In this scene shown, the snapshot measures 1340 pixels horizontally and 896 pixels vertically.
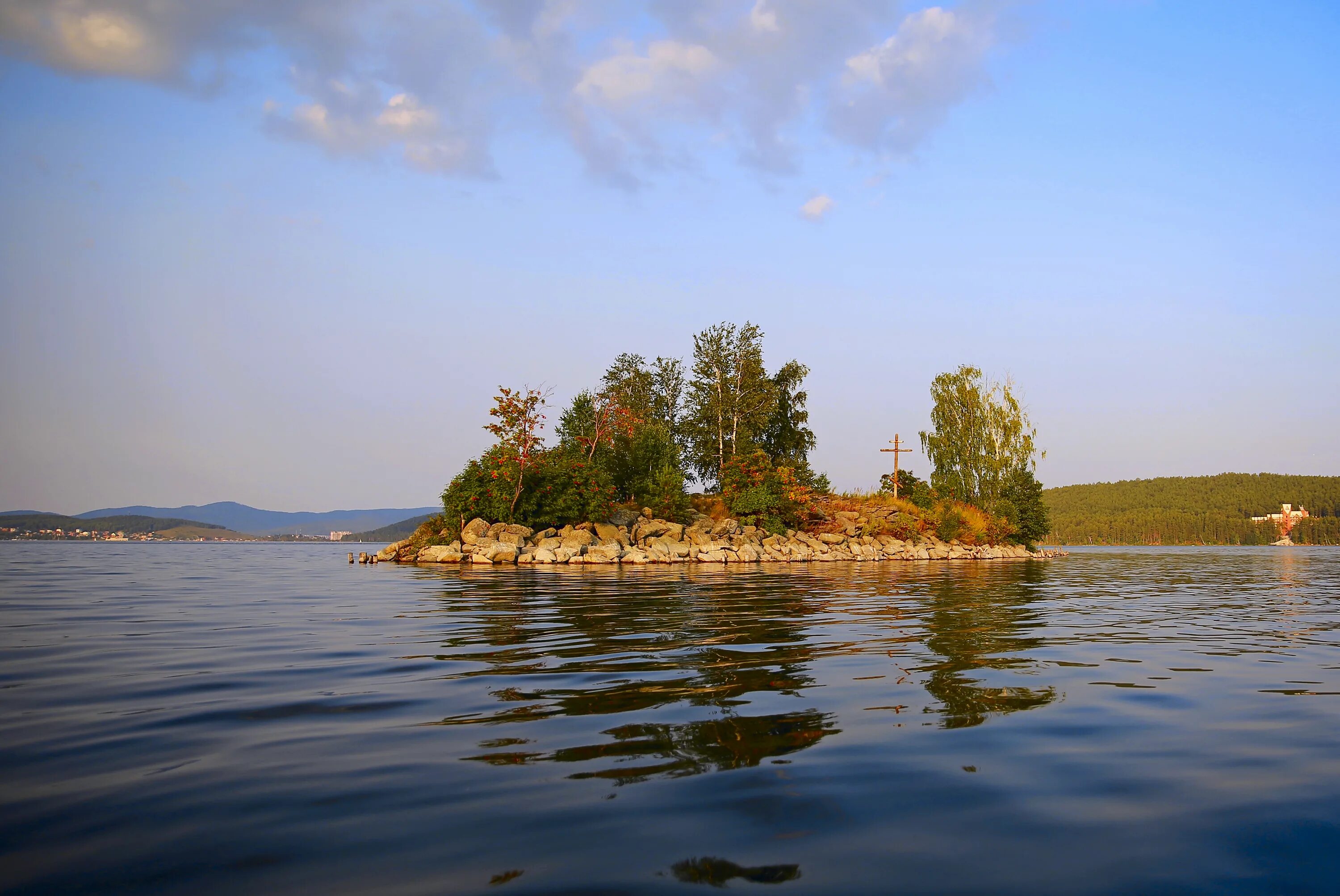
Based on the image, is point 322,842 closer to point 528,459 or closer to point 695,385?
point 528,459

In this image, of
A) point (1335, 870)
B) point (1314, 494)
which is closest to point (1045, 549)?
point (1335, 870)

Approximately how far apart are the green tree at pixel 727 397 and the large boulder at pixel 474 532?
58.6 feet

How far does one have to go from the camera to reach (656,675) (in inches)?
241

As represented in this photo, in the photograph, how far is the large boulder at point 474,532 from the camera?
101 ft

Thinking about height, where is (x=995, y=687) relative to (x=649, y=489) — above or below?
Result: below

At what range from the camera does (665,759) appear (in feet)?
12.4

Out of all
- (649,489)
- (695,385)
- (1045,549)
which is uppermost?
(695,385)

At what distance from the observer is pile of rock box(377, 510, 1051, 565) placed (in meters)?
29.6

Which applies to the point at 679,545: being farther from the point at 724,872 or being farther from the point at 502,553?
the point at 724,872

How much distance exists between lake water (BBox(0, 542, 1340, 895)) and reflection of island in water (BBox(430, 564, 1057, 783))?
1.7 inches

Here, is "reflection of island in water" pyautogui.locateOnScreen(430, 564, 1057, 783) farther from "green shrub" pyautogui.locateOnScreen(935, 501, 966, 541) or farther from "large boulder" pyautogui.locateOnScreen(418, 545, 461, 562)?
"green shrub" pyautogui.locateOnScreen(935, 501, 966, 541)

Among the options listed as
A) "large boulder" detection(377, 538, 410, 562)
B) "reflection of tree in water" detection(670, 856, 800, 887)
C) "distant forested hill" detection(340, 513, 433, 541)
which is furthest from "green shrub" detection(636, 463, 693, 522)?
"distant forested hill" detection(340, 513, 433, 541)

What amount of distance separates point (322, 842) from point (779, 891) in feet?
5.55

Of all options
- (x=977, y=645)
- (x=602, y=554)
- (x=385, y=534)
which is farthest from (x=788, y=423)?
(x=385, y=534)
